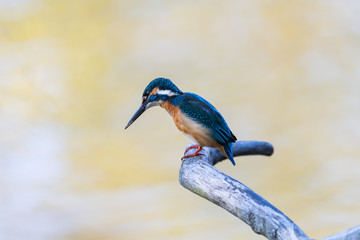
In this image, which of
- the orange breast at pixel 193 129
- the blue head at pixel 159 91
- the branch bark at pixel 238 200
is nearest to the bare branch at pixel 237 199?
the branch bark at pixel 238 200

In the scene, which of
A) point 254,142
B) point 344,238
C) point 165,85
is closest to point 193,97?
point 165,85

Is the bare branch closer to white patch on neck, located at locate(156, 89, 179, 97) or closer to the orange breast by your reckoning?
the orange breast

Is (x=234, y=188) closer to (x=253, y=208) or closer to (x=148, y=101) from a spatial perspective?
(x=253, y=208)

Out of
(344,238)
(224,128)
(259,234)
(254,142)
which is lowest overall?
(344,238)

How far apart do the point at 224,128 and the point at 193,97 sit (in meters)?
0.34

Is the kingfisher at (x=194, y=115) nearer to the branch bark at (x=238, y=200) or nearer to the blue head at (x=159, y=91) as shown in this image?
the blue head at (x=159, y=91)

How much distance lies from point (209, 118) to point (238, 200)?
801 millimetres

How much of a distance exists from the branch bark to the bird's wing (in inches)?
9.1

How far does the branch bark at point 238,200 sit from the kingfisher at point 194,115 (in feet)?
0.60

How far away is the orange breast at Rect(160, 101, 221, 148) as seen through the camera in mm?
3336

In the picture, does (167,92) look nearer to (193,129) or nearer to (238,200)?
(193,129)

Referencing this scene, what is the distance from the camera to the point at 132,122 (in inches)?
146

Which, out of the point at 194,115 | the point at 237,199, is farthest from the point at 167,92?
the point at 237,199

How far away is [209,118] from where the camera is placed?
3354 mm
